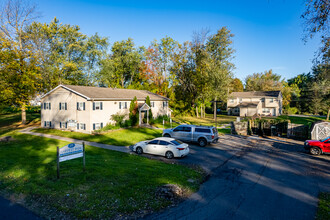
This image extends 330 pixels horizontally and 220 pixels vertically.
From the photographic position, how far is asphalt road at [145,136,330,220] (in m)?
7.36

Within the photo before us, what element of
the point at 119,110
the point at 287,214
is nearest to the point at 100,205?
the point at 287,214

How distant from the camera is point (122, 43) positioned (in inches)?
2135

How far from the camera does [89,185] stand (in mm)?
8914

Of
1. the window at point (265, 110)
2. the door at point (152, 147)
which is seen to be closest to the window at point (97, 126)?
the door at point (152, 147)

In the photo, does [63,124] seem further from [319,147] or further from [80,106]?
[319,147]

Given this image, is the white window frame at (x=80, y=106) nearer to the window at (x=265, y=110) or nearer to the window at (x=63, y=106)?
the window at (x=63, y=106)

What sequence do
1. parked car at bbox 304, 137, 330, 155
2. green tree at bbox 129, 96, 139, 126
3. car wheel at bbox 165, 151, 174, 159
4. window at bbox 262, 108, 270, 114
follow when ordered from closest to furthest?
car wheel at bbox 165, 151, 174, 159 → parked car at bbox 304, 137, 330, 155 → green tree at bbox 129, 96, 139, 126 → window at bbox 262, 108, 270, 114

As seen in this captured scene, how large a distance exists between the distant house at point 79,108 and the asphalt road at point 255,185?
524 inches

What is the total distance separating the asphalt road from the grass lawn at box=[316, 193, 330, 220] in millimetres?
192

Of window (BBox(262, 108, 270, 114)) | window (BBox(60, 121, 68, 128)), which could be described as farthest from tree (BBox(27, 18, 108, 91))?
window (BBox(262, 108, 270, 114))

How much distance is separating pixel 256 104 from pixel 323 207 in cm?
4803

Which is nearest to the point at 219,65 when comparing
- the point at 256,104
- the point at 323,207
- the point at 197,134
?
the point at 256,104

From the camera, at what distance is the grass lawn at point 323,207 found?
23.3 feet

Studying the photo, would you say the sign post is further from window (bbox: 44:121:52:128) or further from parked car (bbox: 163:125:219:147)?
window (bbox: 44:121:52:128)
